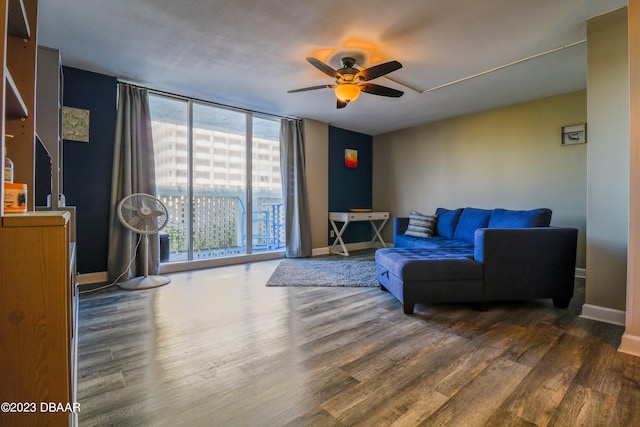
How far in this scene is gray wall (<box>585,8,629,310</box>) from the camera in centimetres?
210

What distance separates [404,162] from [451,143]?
0.93 meters

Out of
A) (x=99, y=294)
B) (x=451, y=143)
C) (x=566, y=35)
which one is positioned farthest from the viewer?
(x=451, y=143)

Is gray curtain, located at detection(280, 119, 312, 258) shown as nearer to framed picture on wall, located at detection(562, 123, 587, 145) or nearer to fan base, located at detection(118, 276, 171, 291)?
fan base, located at detection(118, 276, 171, 291)

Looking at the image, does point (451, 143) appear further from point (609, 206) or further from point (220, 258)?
point (220, 258)

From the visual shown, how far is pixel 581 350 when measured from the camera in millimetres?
1739

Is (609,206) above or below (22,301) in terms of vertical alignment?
above

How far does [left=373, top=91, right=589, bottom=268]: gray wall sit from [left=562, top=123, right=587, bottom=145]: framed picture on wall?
0.06 m

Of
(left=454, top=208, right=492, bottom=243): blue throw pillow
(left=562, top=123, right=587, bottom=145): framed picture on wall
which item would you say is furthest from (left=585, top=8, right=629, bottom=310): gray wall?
(left=562, top=123, right=587, bottom=145): framed picture on wall

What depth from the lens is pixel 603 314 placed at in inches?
85.1

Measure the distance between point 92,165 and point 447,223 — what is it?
4.38m

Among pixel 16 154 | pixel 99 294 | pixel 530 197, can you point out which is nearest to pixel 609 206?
pixel 530 197

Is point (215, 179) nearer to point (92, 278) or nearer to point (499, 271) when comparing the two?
point (92, 278)

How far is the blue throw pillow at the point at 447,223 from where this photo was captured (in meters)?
4.02

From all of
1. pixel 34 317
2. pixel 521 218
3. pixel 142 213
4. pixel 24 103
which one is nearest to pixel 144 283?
pixel 142 213
